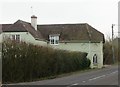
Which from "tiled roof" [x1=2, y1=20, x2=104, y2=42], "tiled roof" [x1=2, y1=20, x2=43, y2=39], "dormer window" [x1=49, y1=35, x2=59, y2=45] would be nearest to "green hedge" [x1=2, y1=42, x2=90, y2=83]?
"tiled roof" [x1=2, y1=20, x2=43, y2=39]

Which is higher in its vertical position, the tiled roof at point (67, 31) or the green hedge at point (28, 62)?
Result: the tiled roof at point (67, 31)

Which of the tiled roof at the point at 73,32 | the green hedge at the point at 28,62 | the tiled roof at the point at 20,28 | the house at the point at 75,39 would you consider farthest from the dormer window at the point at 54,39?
the green hedge at the point at 28,62

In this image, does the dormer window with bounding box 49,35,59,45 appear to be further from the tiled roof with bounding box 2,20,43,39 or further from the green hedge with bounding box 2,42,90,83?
the green hedge with bounding box 2,42,90,83

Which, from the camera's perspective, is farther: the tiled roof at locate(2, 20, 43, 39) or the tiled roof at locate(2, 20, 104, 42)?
the tiled roof at locate(2, 20, 104, 42)

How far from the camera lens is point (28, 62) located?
1257 inches

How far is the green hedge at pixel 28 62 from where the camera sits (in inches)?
1189

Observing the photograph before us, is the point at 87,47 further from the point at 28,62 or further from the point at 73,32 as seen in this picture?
the point at 28,62

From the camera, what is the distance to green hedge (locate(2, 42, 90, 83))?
1189 inches

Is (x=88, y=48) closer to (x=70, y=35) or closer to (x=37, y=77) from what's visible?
(x=70, y=35)

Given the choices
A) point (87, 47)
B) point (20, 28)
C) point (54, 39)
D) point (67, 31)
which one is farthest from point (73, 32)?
point (20, 28)

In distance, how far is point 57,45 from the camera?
63.0 meters

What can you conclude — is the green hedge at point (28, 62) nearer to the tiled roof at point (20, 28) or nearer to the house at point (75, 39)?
the tiled roof at point (20, 28)

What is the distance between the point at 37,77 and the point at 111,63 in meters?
46.2

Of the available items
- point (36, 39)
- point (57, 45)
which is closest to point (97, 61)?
point (57, 45)
